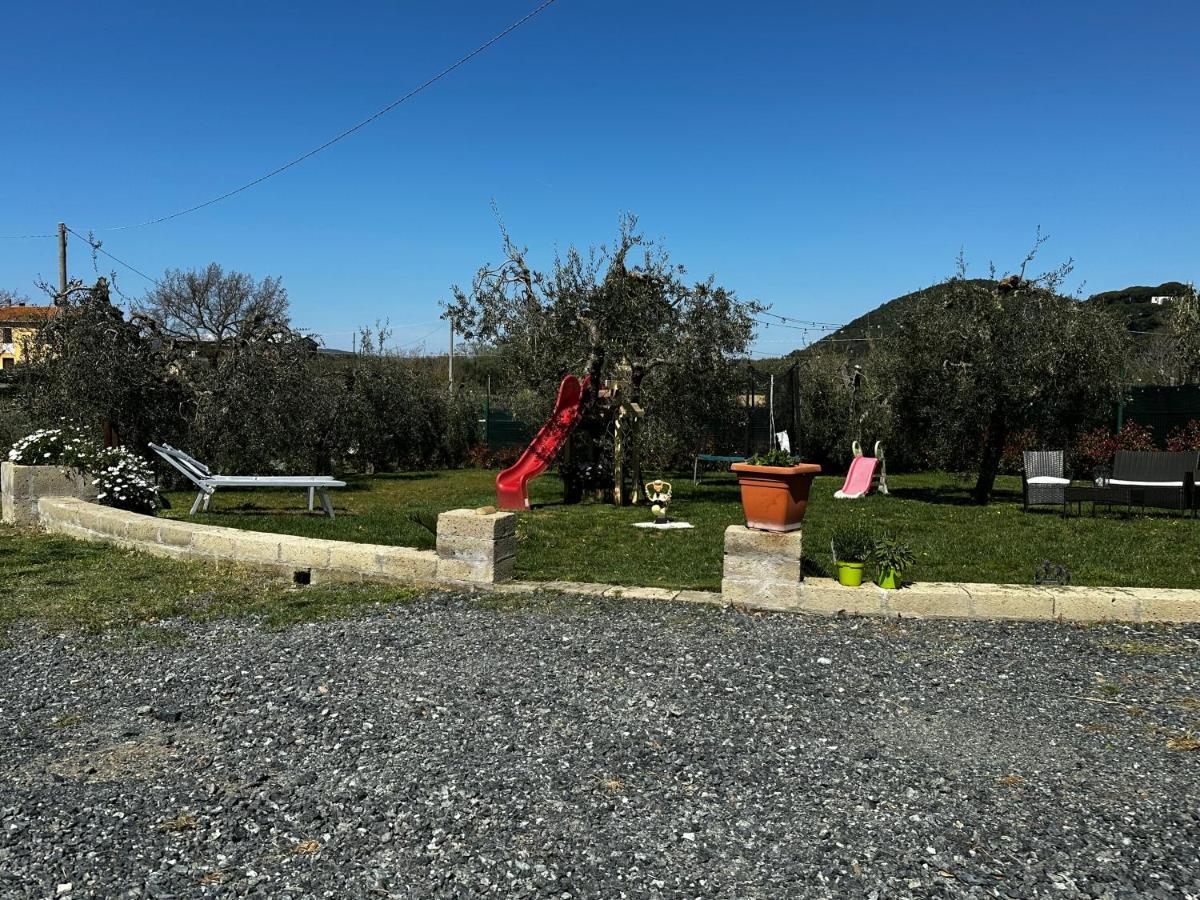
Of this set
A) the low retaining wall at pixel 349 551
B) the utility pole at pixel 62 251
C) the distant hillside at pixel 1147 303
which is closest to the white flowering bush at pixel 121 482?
the low retaining wall at pixel 349 551

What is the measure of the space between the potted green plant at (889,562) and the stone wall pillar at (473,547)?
237cm

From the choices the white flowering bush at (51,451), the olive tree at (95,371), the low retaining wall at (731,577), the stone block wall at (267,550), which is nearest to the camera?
the low retaining wall at (731,577)

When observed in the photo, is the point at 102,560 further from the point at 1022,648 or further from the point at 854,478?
the point at 854,478

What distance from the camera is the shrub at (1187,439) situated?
13.4 m

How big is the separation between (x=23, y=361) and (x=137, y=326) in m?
1.54

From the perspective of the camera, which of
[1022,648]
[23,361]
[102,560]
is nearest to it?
[1022,648]

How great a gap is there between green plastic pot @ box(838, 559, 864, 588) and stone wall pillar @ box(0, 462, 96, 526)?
7.59 metres

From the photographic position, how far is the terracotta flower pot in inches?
206

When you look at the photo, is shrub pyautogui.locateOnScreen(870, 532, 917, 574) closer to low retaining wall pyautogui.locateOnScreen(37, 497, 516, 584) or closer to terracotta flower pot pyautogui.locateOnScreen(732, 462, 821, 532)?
terracotta flower pot pyautogui.locateOnScreen(732, 462, 821, 532)

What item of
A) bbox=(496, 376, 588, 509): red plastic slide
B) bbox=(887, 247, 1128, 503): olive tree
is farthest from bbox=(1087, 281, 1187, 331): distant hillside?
bbox=(496, 376, 588, 509): red plastic slide

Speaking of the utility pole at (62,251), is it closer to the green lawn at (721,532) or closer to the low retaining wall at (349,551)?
the green lawn at (721,532)

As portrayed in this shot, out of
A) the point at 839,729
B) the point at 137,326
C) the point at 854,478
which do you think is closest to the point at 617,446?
the point at 854,478

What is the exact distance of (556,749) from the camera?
319 centimetres

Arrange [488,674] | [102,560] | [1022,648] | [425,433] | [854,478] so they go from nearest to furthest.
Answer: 1. [488,674]
2. [1022,648]
3. [102,560]
4. [854,478]
5. [425,433]
